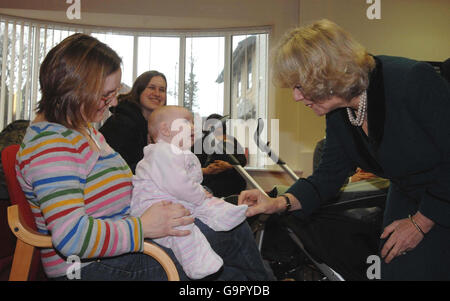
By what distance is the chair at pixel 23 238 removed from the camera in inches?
37.1

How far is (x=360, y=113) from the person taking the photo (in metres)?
1.24

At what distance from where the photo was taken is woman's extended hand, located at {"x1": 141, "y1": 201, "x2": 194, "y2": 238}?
959mm

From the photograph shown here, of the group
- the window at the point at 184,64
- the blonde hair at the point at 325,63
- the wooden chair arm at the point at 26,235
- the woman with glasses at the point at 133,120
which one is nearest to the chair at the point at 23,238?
the wooden chair arm at the point at 26,235

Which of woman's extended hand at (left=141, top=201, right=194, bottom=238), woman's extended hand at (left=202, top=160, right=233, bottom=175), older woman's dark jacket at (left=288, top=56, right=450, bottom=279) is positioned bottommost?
woman's extended hand at (left=202, top=160, right=233, bottom=175)

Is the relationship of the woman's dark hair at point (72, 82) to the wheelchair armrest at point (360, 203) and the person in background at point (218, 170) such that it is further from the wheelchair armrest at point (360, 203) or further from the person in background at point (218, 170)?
the person in background at point (218, 170)

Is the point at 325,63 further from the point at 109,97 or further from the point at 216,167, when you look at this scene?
the point at 216,167

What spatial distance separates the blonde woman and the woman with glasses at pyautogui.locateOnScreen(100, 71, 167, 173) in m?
1.24

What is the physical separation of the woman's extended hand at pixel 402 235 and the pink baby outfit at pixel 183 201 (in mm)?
512

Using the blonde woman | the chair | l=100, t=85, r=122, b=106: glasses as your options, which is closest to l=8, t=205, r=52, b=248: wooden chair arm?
the chair

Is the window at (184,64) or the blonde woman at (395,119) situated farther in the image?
the window at (184,64)

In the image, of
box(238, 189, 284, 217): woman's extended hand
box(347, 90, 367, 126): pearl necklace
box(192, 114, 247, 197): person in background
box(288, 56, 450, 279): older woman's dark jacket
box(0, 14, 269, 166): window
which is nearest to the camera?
box(288, 56, 450, 279): older woman's dark jacket

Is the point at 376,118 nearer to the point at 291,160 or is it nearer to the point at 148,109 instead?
the point at 148,109

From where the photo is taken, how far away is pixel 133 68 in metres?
4.95

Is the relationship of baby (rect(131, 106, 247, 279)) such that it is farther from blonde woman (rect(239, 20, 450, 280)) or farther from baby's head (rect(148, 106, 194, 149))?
blonde woman (rect(239, 20, 450, 280))
